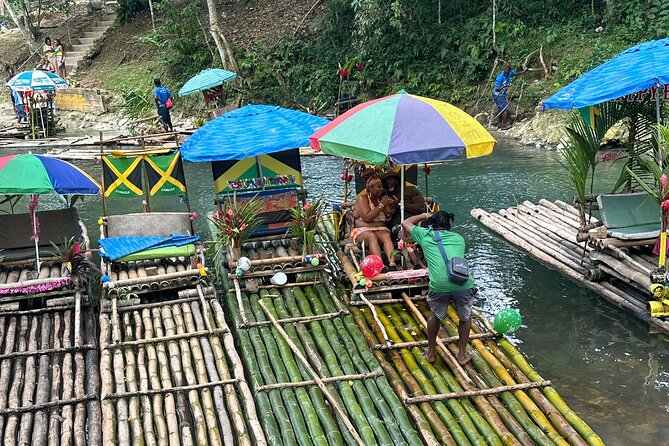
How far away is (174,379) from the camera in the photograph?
6.72m

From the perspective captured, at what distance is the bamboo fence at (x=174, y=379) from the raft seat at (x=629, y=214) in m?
5.27

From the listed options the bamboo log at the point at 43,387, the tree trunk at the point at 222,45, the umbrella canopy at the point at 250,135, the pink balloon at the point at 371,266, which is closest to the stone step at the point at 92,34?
the tree trunk at the point at 222,45

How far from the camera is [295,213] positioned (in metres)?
8.98

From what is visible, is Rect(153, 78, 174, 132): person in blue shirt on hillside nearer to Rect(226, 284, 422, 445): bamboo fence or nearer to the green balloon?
Rect(226, 284, 422, 445): bamboo fence

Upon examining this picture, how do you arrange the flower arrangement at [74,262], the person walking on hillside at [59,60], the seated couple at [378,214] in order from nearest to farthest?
the flower arrangement at [74,262]
the seated couple at [378,214]
the person walking on hillside at [59,60]

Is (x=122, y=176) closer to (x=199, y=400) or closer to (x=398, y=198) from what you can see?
(x=398, y=198)

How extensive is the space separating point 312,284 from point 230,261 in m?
1.07

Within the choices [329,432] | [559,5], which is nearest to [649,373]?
[329,432]

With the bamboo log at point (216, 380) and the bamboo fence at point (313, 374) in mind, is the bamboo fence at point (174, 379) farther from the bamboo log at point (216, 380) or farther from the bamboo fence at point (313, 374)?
the bamboo fence at point (313, 374)

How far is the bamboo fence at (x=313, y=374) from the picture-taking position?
5.89m

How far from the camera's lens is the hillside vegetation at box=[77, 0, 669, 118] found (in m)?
20.0

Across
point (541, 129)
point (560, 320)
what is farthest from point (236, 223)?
point (541, 129)

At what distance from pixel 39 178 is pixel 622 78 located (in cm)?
735

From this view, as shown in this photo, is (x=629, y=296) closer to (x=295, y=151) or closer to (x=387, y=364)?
(x=387, y=364)
